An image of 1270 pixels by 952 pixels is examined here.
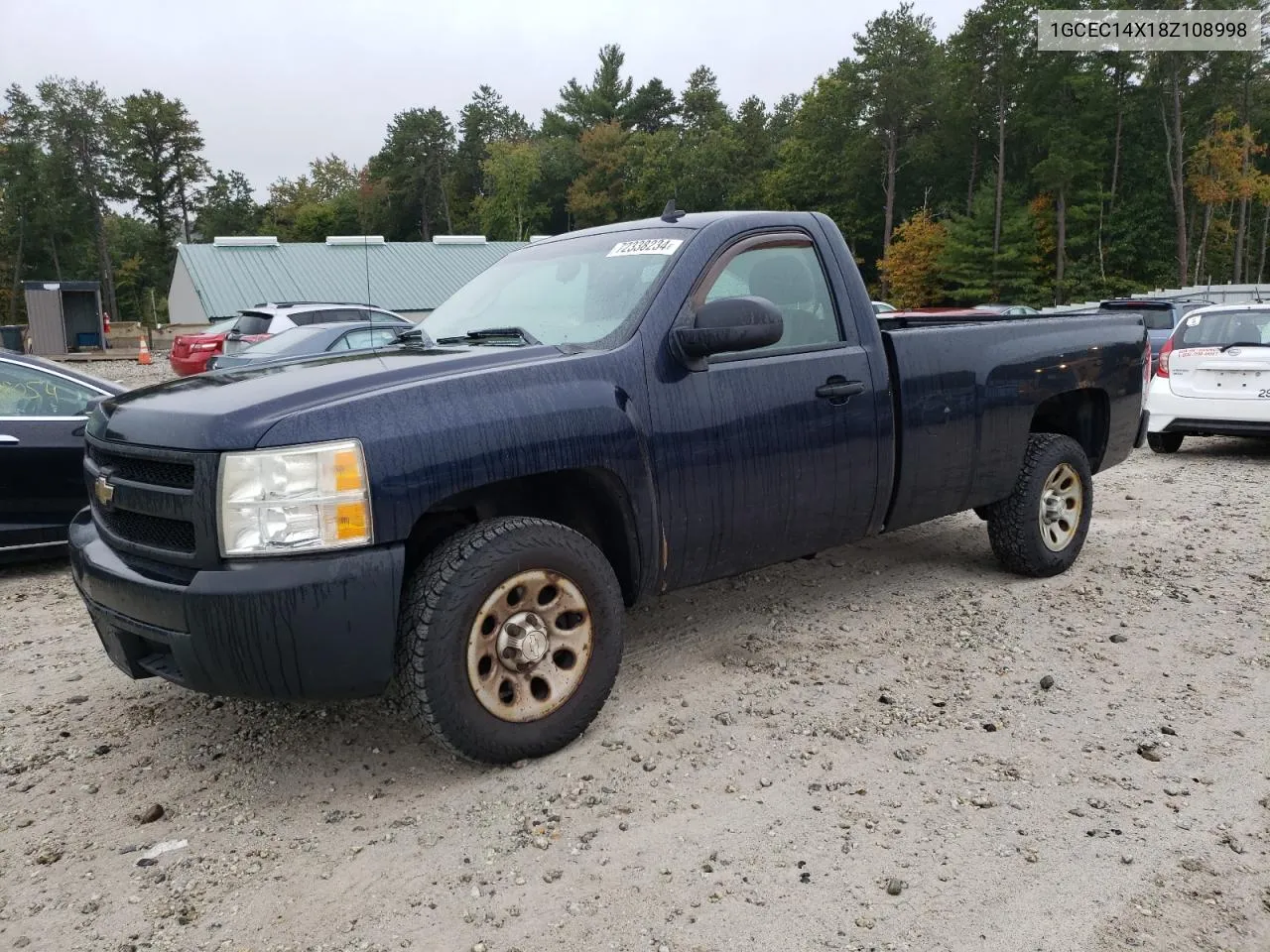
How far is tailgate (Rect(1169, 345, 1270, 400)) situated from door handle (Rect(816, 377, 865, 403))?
7.32 meters

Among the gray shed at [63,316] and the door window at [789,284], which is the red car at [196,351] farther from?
the gray shed at [63,316]

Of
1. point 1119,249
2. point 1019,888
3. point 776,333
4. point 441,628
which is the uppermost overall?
point 1119,249

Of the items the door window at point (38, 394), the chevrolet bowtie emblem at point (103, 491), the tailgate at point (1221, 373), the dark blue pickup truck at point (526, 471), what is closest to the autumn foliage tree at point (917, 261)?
the tailgate at point (1221, 373)

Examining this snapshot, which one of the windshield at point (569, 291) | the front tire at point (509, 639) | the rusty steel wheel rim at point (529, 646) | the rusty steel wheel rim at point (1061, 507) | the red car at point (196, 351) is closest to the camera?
the front tire at point (509, 639)

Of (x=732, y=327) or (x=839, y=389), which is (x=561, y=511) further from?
(x=839, y=389)

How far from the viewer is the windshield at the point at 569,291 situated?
3.83m

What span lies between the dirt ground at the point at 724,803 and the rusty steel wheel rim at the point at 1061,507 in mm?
659

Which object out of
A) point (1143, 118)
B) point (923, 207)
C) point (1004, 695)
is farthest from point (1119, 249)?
point (1004, 695)

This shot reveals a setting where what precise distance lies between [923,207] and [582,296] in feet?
202

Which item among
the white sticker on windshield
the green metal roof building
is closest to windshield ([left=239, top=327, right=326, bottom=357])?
the white sticker on windshield

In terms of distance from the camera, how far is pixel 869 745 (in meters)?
3.52

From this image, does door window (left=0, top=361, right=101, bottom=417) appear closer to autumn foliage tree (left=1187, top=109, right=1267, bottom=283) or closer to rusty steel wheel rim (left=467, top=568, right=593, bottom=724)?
rusty steel wheel rim (left=467, top=568, right=593, bottom=724)

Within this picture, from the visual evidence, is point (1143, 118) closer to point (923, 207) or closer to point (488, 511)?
point (923, 207)

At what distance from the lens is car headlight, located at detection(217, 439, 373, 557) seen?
286 centimetres
